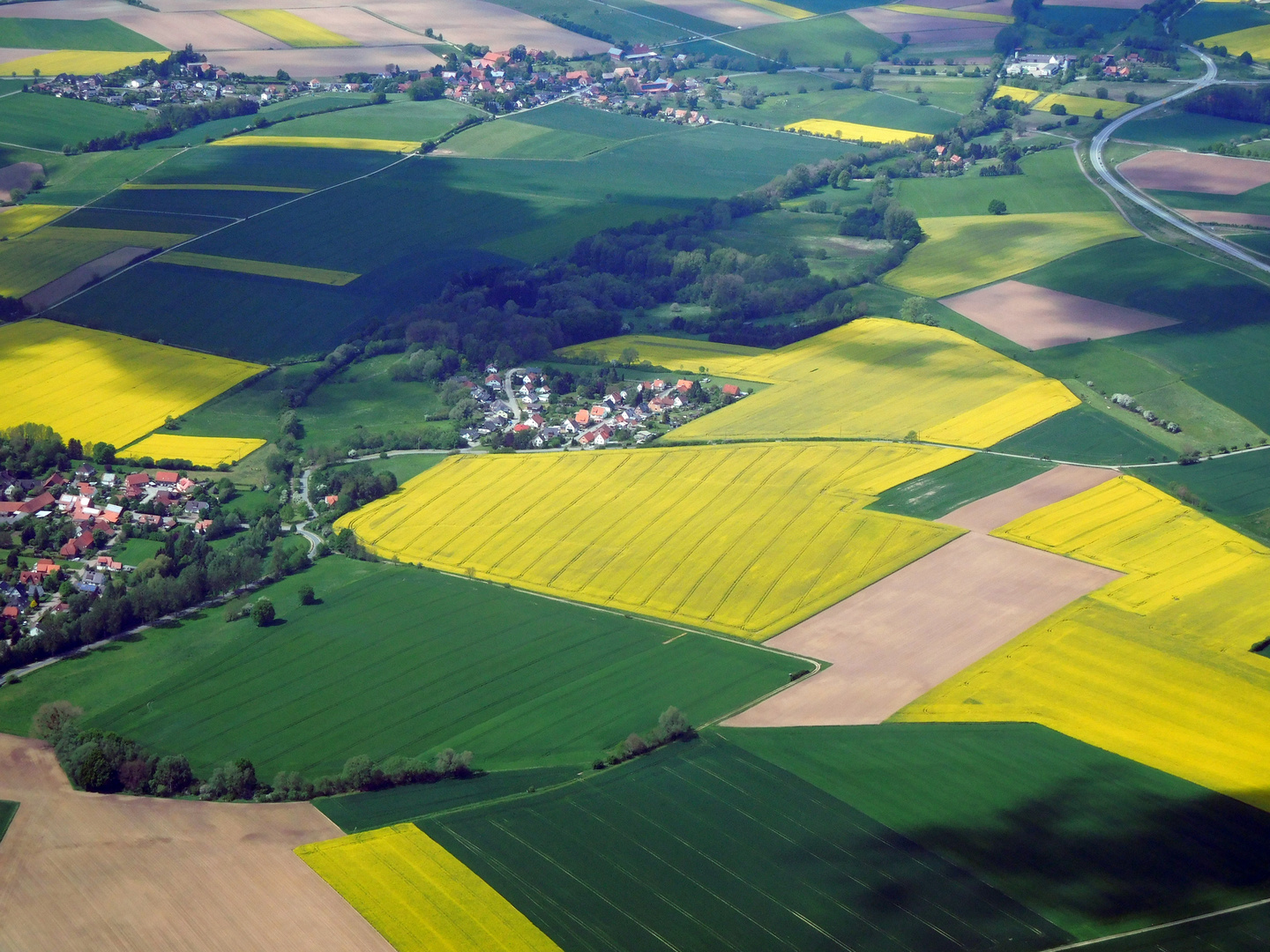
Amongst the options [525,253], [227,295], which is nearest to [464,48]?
[525,253]

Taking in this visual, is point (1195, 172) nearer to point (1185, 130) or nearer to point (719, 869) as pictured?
point (1185, 130)

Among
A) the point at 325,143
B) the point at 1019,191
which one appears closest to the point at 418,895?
the point at 1019,191

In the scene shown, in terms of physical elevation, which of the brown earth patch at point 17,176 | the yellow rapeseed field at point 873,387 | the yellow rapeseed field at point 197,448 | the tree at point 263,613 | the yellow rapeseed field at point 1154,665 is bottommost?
the tree at point 263,613

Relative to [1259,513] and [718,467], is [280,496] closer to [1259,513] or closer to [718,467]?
[718,467]

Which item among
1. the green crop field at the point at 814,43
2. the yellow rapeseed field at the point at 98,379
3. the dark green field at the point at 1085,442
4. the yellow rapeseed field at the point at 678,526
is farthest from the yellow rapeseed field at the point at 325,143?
the dark green field at the point at 1085,442

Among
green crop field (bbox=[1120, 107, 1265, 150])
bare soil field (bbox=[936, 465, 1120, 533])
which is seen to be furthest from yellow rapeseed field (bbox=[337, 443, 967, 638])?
green crop field (bbox=[1120, 107, 1265, 150])

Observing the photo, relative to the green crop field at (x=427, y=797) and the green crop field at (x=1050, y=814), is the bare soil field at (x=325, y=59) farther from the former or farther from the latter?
the green crop field at (x=1050, y=814)
